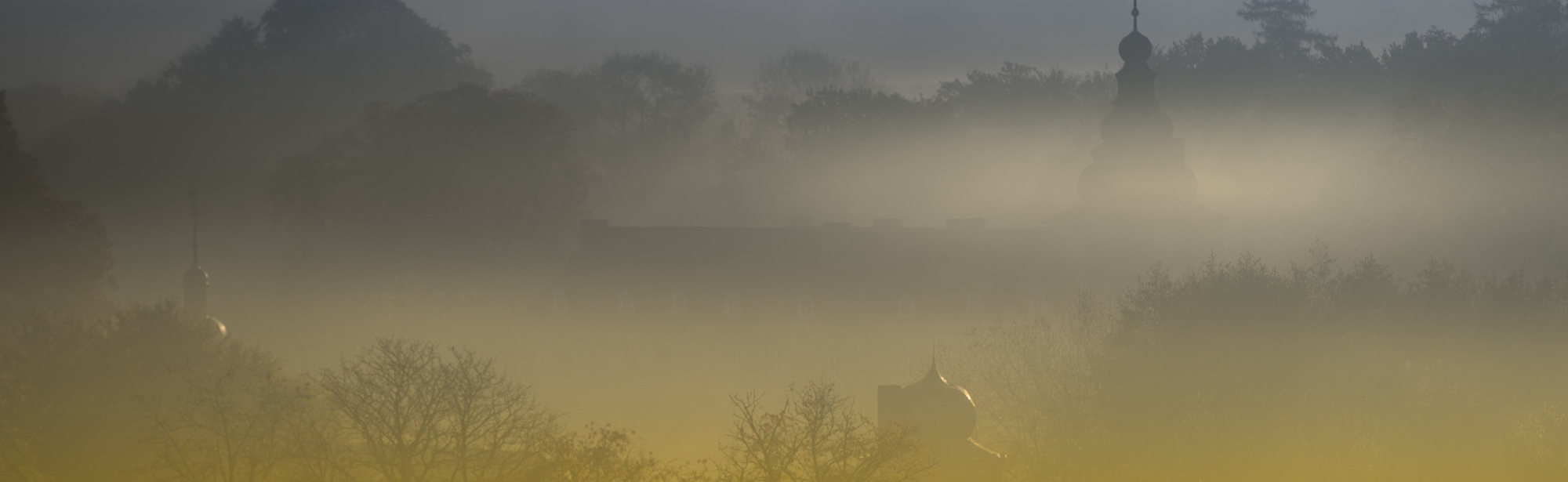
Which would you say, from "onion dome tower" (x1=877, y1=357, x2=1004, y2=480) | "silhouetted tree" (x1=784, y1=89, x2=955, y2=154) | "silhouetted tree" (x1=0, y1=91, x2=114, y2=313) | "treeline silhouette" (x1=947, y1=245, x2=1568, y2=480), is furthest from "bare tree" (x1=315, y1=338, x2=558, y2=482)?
"silhouetted tree" (x1=784, y1=89, x2=955, y2=154)

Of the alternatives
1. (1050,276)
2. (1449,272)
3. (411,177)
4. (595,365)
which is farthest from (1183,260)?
(411,177)

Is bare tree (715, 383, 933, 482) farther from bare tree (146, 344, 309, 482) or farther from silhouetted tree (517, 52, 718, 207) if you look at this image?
silhouetted tree (517, 52, 718, 207)

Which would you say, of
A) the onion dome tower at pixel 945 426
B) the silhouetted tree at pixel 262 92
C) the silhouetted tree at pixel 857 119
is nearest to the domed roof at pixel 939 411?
the onion dome tower at pixel 945 426

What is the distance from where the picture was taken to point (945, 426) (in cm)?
2073

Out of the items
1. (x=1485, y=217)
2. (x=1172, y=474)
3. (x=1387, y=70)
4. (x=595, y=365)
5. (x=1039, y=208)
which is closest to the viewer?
(x=1172, y=474)

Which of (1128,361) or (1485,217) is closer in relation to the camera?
(1128,361)

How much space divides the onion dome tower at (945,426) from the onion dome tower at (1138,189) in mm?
18988

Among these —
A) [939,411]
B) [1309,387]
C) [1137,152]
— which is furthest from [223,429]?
[1137,152]

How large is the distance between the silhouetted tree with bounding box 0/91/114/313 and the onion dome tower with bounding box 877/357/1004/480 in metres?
17.1

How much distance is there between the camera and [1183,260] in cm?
3919

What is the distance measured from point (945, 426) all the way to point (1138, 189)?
1983 cm

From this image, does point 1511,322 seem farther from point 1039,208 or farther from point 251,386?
point 1039,208

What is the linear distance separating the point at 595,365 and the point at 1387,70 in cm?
3918

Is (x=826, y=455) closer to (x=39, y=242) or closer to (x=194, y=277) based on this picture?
(x=39, y=242)
